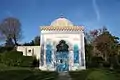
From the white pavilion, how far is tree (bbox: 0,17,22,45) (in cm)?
Result: 2333

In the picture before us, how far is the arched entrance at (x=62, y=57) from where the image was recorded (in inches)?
1646

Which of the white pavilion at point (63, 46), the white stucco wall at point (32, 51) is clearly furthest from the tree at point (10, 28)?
the white pavilion at point (63, 46)

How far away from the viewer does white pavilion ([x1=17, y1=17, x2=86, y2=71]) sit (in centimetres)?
4159

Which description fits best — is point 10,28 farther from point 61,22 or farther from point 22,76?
point 22,76

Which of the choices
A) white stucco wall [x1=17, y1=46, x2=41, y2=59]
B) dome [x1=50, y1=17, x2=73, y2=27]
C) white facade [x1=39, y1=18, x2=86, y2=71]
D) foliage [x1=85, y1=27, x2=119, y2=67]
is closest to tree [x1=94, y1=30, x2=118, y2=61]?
foliage [x1=85, y1=27, x2=119, y2=67]

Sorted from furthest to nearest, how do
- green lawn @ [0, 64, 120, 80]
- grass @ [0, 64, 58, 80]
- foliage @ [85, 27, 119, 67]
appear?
foliage @ [85, 27, 119, 67]
grass @ [0, 64, 58, 80]
green lawn @ [0, 64, 120, 80]

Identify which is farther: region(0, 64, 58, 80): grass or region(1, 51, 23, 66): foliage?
region(1, 51, 23, 66): foliage

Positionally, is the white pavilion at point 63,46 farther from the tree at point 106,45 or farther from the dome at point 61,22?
the tree at point 106,45

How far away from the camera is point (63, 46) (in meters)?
42.4

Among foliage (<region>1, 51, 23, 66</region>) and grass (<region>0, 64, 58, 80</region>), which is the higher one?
foliage (<region>1, 51, 23, 66</region>)

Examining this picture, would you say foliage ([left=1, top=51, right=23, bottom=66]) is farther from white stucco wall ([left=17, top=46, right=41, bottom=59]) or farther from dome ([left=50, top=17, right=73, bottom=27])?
dome ([left=50, top=17, right=73, bottom=27])

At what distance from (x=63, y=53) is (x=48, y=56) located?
2.47m

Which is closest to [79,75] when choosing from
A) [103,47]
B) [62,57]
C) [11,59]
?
[62,57]

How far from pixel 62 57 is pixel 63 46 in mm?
1748
